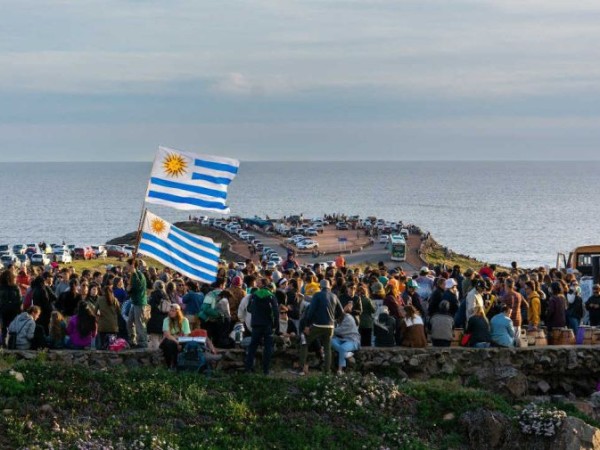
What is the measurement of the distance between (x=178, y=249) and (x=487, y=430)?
250 inches

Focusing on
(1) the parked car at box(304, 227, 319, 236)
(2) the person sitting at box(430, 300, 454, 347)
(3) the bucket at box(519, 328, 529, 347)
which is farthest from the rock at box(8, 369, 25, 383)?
(1) the parked car at box(304, 227, 319, 236)

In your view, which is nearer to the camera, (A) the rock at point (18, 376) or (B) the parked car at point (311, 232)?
(A) the rock at point (18, 376)

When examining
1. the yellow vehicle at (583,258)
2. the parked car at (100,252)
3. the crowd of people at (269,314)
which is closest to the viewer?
the crowd of people at (269,314)

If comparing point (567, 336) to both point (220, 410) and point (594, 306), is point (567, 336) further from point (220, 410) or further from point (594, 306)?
point (220, 410)

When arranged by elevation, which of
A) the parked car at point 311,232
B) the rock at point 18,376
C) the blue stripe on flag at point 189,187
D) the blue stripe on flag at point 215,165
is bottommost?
the rock at point 18,376

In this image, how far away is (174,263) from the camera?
18156mm

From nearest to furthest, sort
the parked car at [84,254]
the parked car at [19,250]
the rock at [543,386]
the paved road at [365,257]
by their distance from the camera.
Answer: the rock at [543,386] → the paved road at [365,257] → the parked car at [84,254] → the parked car at [19,250]

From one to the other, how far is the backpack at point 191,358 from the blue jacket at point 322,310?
1877 millimetres

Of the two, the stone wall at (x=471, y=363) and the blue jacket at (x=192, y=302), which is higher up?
the blue jacket at (x=192, y=302)

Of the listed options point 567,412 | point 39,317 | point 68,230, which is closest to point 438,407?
point 567,412

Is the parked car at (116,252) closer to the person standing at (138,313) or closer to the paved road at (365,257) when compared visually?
the paved road at (365,257)

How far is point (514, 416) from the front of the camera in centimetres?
1588

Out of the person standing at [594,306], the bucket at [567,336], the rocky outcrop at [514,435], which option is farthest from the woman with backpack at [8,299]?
the person standing at [594,306]

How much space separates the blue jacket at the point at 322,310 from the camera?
661 inches
